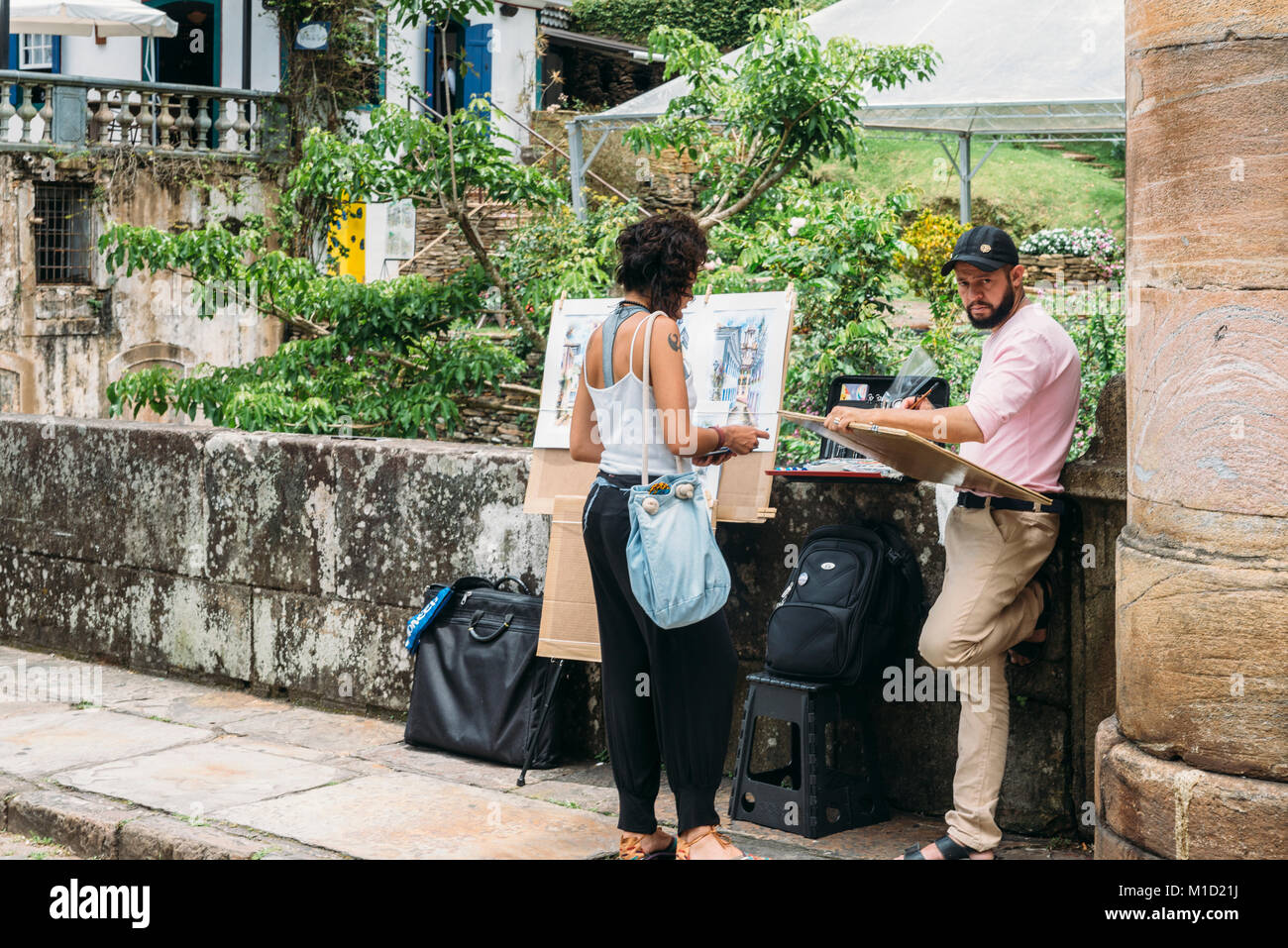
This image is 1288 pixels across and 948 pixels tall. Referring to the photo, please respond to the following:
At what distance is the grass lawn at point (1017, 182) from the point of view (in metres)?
25.1

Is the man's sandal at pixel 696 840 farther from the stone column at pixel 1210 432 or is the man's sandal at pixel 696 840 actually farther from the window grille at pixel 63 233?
the window grille at pixel 63 233

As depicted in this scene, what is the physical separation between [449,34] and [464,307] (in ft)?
56.1

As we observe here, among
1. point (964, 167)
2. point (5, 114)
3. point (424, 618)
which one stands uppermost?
point (5, 114)

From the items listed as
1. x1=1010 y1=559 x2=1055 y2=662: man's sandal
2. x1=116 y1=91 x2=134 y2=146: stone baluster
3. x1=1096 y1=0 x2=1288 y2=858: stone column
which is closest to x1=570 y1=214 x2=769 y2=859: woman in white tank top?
x1=1010 y1=559 x2=1055 y2=662: man's sandal

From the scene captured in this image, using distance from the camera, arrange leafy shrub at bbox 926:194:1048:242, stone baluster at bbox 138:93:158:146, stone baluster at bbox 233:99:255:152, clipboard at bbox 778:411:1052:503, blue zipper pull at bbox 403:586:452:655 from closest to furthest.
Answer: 1. clipboard at bbox 778:411:1052:503
2. blue zipper pull at bbox 403:586:452:655
3. stone baluster at bbox 138:93:158:146
4. stone baluster at bbox 233:99:255:152
5. leafy shrub at bbox 926:194:1048:242

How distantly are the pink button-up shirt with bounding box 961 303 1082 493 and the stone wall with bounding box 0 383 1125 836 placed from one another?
255 millimetres

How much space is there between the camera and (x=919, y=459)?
3.96 m

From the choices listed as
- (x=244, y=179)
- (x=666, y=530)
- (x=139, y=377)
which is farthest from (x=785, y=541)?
(x=244, y=179)

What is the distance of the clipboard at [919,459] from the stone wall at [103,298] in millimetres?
13241

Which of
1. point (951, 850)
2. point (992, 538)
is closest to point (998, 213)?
point (992, 538)

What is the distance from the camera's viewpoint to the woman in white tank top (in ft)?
13.4

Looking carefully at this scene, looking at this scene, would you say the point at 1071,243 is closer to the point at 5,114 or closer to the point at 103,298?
the point at 103,298

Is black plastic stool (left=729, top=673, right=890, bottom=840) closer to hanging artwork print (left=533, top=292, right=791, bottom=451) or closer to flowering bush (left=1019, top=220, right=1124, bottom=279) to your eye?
hanging artwork print (left=533, top=292, right=791, bottom=451)

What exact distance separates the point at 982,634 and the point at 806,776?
2.35 feet
